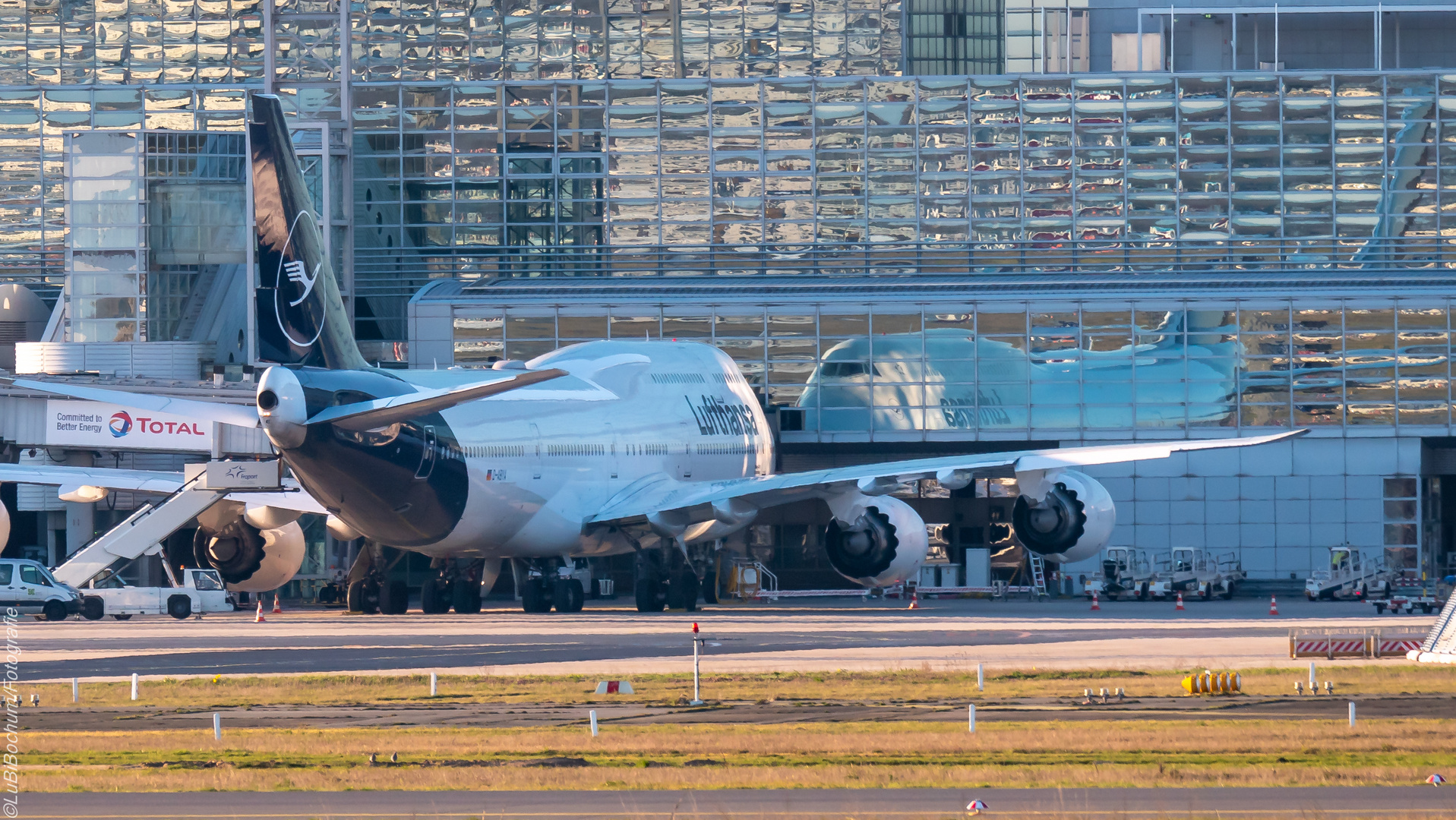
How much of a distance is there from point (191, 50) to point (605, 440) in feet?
244

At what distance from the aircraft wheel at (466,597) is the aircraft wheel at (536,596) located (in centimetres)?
107

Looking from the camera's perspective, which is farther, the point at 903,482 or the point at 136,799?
the point at 903,482

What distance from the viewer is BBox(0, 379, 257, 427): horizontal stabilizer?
38125 millimetres

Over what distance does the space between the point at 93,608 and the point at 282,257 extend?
9.55m

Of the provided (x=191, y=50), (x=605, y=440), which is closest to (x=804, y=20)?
(x=191, y=50)

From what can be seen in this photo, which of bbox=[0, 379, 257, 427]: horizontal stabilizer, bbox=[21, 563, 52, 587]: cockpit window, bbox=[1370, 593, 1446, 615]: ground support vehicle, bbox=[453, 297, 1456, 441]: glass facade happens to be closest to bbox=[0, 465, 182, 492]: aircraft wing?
bbox=[21, 563, 52, 587]: cockpit window

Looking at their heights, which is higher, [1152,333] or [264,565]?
[1152,333]

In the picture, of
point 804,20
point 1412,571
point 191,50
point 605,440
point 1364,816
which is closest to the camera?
point 1364,816

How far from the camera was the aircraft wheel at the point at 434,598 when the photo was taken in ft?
158

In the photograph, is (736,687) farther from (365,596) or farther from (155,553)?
(155,553)

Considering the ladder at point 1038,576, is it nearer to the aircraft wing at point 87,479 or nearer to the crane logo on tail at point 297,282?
the crane logo on tail at point 297,282

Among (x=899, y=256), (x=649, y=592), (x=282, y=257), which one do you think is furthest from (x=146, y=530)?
(x=899, y=256)

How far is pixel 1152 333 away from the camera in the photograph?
202ft

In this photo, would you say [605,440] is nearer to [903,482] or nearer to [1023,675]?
[903,482]
